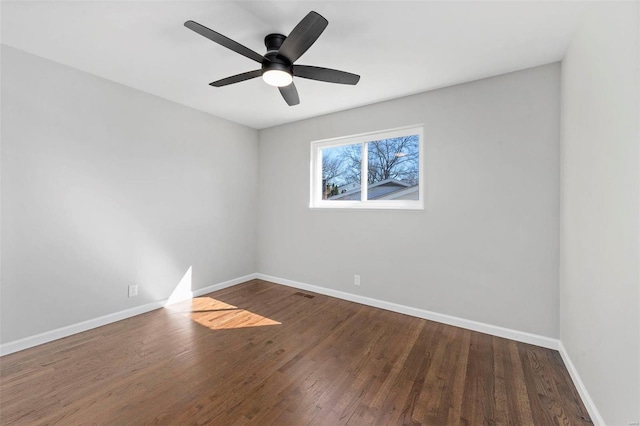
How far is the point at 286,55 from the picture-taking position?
1.69m

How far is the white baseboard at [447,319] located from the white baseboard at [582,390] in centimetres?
16

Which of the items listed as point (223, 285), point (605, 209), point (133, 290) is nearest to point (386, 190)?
point (605, 209)

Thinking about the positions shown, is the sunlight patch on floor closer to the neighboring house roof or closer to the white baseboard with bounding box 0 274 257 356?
the white baseboard with bounding box 0 274 257 356

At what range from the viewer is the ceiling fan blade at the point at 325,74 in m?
1.82

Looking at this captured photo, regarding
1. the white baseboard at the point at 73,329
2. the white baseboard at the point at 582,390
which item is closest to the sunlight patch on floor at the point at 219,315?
the white baseboard at the point at 73,329

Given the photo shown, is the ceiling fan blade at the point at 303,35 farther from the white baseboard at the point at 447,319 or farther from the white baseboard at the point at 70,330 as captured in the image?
the white baseboard at the point at 70,330

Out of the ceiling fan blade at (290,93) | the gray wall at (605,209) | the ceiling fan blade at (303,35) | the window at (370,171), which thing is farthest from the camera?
the window at (370,171)

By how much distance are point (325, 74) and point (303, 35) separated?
418mm

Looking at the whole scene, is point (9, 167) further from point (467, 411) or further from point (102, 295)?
point (467, 411)

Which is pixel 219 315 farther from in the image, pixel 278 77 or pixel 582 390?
pixel 582 390

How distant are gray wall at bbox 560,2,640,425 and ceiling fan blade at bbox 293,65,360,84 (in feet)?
4.52

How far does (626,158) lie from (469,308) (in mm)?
1817

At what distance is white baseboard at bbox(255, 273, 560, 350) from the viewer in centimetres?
223

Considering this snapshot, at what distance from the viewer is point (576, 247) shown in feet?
5.90
